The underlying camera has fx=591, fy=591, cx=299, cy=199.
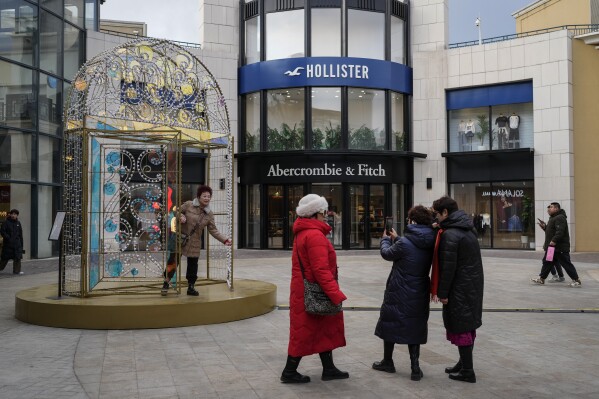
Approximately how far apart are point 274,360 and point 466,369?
200cm

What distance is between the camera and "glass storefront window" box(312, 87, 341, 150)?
939 inches

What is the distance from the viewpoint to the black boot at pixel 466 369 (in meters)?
5.52

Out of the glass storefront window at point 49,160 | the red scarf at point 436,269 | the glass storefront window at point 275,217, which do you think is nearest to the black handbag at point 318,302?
the red scarf at point 436,269

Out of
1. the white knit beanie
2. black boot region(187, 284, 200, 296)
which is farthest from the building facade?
the white knit beanie

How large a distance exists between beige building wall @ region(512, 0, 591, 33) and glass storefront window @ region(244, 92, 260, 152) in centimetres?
1449

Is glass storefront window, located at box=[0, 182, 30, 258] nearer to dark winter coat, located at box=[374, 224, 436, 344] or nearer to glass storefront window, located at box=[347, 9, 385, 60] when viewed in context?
glass storefront window, located at box=[347, 9, 385, 60]

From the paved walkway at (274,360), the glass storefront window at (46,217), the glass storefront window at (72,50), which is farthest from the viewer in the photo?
the glass storefront window at (72,50)

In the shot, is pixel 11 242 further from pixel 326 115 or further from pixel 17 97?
pixel 326 115

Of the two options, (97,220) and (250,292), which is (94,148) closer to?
(97,220)

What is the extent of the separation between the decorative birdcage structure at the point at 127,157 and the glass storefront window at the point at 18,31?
10.4 metres

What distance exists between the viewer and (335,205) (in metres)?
23.8

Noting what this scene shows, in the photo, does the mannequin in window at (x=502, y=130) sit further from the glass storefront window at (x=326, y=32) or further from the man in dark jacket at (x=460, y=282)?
the man in dark jacket at (x=460, y=282)

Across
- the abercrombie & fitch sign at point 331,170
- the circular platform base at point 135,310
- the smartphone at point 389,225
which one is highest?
the abercrombie & fitch sign at point 331,170

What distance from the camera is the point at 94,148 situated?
9.42m
